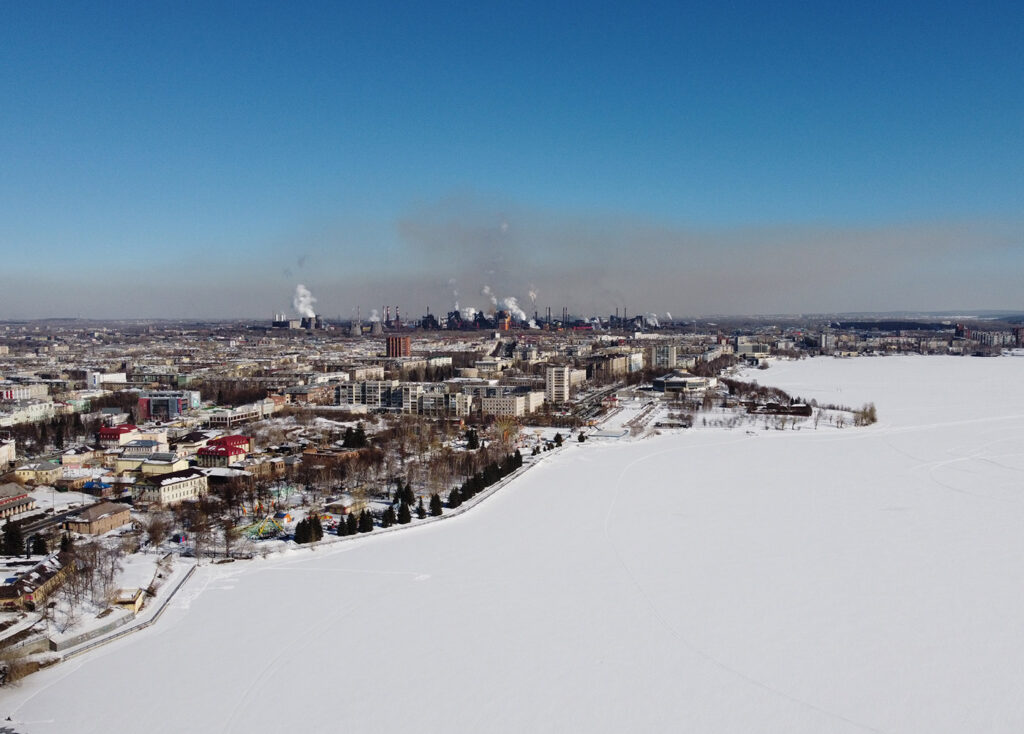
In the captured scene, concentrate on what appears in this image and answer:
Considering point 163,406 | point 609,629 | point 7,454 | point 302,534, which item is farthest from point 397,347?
point 609,629

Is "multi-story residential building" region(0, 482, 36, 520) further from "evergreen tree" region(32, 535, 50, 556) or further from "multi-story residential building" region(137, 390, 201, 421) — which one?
"multi-story residential building" region(137, 390, 201, 421)

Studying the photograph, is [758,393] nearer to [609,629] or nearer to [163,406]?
[163,406]

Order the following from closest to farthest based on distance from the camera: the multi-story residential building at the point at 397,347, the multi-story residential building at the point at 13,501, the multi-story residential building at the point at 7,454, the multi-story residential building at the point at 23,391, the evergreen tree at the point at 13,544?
the evergreen tree at the point at 13,544, the multi-story residential building at the point at 13,501, the multi-story residential building at the point at 7,454, the multi-story residential building at the point at 23,391, the multi-story residential building at the point at 397,347

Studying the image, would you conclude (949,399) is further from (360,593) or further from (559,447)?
(360,593)

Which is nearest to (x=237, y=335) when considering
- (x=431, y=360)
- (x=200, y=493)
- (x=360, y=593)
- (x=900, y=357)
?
(x=431, y=360)

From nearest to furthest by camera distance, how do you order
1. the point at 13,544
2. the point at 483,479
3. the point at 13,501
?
the point at 13,544 → the point at 13,501 → the point at 483,479

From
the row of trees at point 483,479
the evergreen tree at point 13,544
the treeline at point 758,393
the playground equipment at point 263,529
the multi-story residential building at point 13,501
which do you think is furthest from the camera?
the treeline at point 758,393

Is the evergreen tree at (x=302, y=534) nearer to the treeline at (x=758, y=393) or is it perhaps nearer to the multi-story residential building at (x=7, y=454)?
the multi-story residential building at (x=7, y=454)

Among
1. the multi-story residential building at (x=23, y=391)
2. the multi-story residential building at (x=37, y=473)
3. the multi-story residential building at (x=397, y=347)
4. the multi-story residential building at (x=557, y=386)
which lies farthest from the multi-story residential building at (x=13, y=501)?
the multi-story residential building at (x=397, y=347)

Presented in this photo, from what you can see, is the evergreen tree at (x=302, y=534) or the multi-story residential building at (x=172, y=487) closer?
the evergreen tree at (x=302, y=534)
